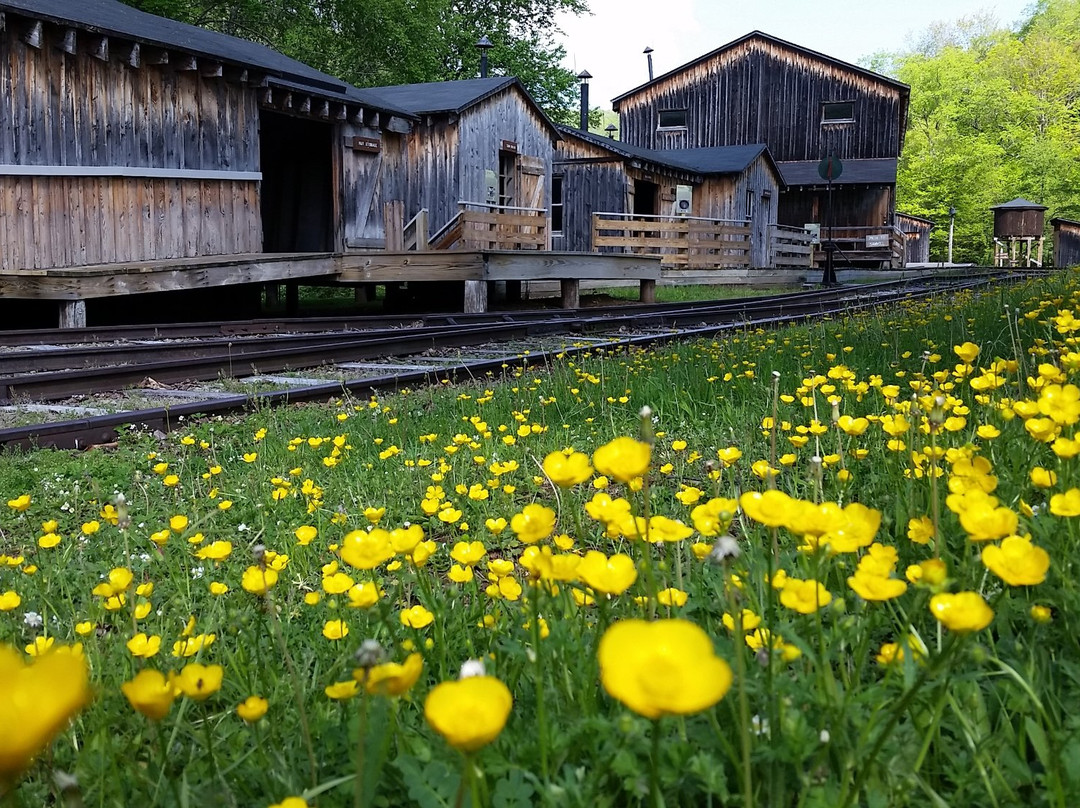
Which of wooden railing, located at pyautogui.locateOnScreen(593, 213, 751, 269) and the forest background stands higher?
the forest background

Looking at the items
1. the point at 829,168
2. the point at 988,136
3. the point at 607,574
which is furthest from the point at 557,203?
the point at 988,136

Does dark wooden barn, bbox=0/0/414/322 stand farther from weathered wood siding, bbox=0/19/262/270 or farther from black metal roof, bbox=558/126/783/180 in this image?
black metal roof, bbox=558/126/783/180

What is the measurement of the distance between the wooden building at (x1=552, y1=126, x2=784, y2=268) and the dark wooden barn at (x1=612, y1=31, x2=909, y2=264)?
5987 mm

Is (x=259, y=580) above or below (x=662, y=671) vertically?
below

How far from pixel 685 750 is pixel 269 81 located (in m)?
15.3

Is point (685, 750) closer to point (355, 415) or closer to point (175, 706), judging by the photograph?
point (175, 706)

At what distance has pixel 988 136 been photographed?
52.4 m

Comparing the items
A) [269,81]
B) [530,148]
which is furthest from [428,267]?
[530,148]

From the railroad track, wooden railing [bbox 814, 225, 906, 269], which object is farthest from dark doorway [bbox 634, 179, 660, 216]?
the railroad track

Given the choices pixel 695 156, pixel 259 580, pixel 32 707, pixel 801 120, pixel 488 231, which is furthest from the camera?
pixel 801 120

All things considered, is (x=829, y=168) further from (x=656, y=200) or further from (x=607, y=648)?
(x=607, y=648)

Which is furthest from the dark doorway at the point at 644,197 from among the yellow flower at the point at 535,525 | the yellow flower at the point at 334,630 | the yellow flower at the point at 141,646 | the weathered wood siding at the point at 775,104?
the yellow flower at the point at 535,525

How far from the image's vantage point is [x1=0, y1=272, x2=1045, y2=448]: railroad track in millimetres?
5785

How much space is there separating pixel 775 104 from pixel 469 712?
136ft
